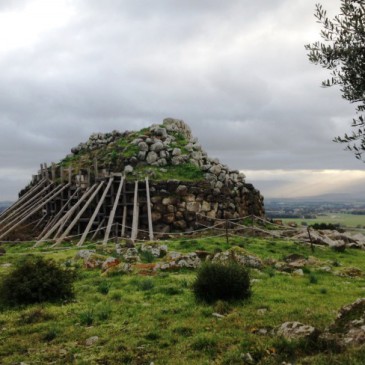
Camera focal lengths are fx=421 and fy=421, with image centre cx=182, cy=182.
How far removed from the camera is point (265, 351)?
706 cm

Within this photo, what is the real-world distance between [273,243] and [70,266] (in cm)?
1168

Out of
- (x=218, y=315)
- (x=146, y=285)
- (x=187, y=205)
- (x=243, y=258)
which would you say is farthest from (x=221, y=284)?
(x=187, y=205)

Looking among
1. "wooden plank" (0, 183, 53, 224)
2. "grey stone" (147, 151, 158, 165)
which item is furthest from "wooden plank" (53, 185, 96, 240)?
"grey stone" (147, 151, 158, 165)

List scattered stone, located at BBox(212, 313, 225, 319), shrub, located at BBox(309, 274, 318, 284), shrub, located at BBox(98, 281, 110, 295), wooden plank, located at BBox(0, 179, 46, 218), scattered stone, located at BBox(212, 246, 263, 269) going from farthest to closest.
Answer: wooden plank, located at BBox(0, 179, 46, 218) < scattered stone, located at BBox(212, 246, 263, 269) < shrub, located at BBox(309, 274, 318, 284) < shrub, located at BBox(98, 281, 110, 295) < scattered stone, located at BBox(212, 313, 225, 319)

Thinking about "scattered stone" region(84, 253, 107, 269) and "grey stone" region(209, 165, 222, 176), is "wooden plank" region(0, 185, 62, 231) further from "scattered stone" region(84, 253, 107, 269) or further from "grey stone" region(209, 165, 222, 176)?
"scattered stone" region(84, 253, 107, 269)

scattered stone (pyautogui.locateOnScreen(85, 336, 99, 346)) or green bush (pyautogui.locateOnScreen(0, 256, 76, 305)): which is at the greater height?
green bush (pyautogui.locateOnScreen(0, 256, 76, 305))

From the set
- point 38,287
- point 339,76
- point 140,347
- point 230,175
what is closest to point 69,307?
point 38,287

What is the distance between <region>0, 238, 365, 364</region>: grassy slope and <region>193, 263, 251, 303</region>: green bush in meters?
0.37

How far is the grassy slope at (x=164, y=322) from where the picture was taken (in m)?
7.59

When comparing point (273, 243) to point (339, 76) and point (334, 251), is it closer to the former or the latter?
point (334, 251)

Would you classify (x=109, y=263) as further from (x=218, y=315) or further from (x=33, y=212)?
(x=33, y=212)

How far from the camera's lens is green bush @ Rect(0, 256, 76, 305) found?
11547 mm

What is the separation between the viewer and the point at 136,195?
93.7 ft

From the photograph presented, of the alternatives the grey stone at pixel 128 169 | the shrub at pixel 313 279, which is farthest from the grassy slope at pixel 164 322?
the grey stone at pixel 128 169
